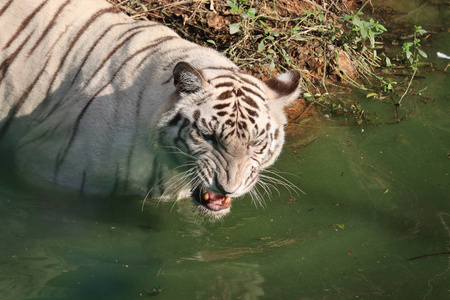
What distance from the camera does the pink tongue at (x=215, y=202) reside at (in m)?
3.23

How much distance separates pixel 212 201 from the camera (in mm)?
3238

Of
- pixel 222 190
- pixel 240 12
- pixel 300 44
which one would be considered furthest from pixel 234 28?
pixel 222 190

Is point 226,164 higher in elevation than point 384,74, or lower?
higher

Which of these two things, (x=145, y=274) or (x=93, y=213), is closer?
(x=145, y=274)

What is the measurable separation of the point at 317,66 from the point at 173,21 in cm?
122

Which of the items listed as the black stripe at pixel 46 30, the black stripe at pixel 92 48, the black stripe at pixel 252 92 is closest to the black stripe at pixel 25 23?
the black stripe at pixel 46 30

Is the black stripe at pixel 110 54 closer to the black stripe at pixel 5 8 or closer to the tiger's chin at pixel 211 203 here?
the black stripe at pixel 5 8

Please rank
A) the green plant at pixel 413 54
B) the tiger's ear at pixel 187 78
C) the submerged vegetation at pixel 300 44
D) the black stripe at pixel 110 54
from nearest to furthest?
the tiger's ear at pixel 187 78 → the black stripe at pixel 110 54 → the submerged vegetation at pixel 300 44 → the green plant at pixel 413 54

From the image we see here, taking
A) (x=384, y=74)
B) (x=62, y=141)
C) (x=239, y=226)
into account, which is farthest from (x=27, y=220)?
(x=384, y=74)

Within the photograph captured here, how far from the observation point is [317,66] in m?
5.26

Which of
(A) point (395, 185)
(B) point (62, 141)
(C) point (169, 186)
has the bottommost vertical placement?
(A) point (395, 185)

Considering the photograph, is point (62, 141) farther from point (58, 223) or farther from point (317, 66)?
point (317, 66)

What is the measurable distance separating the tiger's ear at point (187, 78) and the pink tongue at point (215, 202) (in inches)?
21.5

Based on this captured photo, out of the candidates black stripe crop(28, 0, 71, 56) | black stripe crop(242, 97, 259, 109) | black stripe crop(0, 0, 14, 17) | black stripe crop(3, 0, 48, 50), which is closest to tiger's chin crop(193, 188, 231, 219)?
black stripe crop(242, 97, 259, 109)
